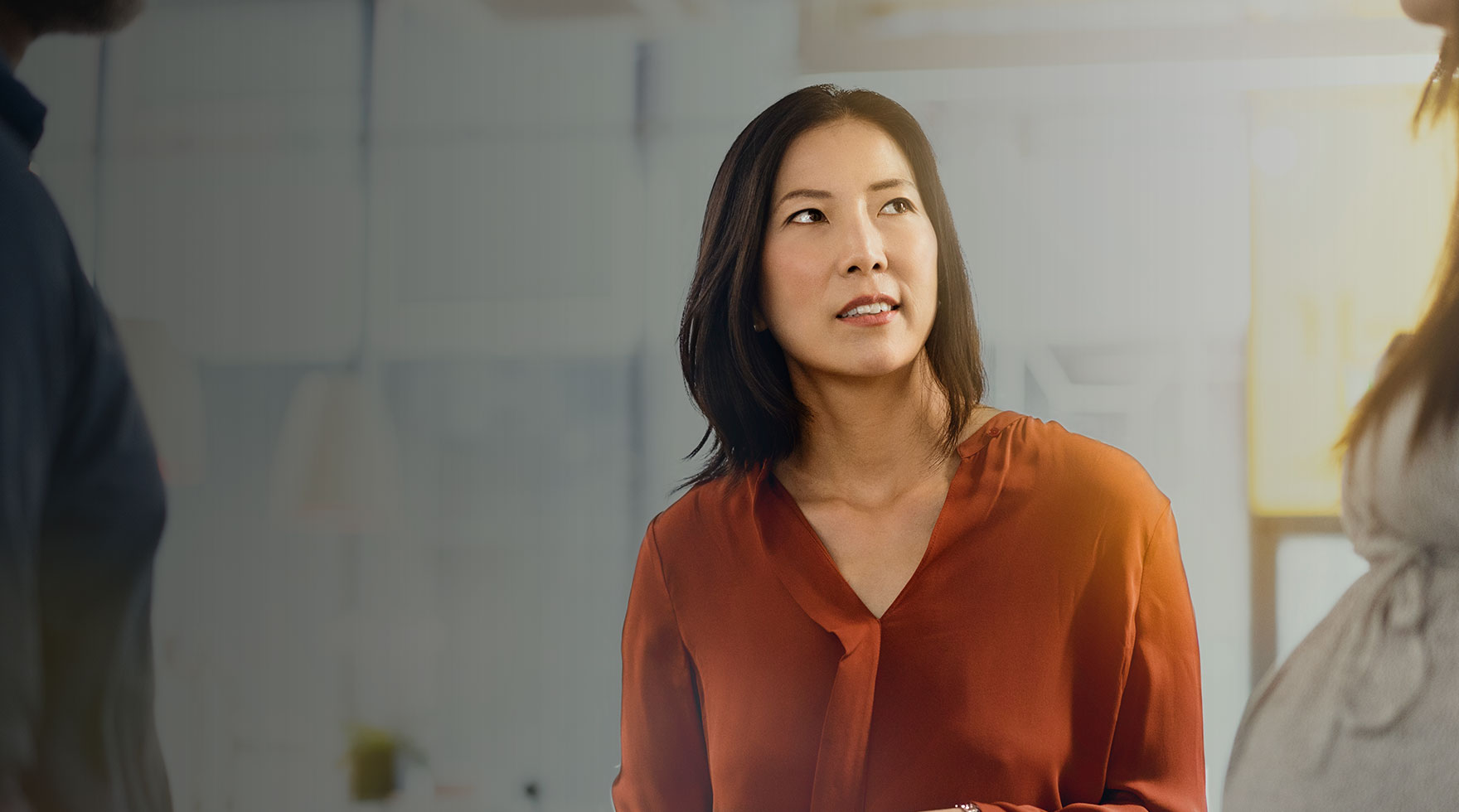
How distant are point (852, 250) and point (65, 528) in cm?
104

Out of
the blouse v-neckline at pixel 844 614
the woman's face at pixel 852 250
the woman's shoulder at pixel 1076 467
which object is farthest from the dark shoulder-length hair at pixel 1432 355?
the woman's face at pixel 852 250

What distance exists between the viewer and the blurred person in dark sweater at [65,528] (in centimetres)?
130

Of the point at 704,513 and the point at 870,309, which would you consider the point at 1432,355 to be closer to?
the point at 870,309

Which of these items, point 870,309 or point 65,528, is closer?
point 870,309

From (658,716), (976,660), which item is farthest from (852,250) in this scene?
(658,716)

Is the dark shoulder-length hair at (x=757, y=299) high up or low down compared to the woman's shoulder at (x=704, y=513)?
up

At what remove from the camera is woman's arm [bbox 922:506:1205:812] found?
1079 millimetres

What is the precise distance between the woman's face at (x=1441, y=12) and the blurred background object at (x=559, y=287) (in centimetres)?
4

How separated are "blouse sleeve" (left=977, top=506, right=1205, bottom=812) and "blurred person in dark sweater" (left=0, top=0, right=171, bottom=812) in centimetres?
108

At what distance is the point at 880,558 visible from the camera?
1155 mm

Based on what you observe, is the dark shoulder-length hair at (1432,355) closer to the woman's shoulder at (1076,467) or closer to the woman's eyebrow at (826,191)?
the woman's shoulder at (1076,467)

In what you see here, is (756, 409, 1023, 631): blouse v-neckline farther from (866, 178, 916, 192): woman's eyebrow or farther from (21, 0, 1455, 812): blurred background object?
(866, 178, 916, 192): woman's eyebrow

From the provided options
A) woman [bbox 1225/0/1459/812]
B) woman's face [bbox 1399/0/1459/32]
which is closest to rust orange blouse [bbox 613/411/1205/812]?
woman [bbox 1225/0/1459/812]

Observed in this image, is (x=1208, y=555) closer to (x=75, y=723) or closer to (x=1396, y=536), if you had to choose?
(x=1396, y=536)
